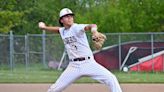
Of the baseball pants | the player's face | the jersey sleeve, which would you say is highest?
the player's face

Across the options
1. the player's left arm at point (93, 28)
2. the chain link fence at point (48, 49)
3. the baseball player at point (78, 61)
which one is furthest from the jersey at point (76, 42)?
the chain link fence at point (48, 49)

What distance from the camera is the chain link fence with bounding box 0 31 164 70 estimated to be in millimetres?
28581

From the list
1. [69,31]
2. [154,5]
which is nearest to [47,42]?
[154,5]

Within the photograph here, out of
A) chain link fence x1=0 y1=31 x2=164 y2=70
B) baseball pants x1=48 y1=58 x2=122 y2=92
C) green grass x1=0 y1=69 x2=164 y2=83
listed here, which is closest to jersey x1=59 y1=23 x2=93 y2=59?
baseball pants x1=48 y1=58 x2=122 y2=92

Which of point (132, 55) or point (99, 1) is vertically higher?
point (99, 1)

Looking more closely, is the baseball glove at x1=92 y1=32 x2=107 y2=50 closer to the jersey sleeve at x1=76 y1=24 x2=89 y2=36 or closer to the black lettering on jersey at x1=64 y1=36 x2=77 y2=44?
the jersey sleeve at x1=76 y1=24 x2=89 y2=36

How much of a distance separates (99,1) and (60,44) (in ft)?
76.4

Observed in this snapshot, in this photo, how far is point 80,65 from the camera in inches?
363

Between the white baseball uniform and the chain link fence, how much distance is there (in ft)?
62.7

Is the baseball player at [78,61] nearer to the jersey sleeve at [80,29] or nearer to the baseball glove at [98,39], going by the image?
the jersey sleeve at [80,29]

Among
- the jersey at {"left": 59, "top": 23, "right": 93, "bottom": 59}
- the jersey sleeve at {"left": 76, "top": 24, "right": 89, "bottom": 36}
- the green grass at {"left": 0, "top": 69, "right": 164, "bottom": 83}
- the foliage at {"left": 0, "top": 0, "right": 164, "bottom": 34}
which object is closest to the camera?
the jersey sleeve at {"left": 76, "top": 24, "right": 89, "bottom": 36}

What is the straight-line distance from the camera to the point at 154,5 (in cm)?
3875

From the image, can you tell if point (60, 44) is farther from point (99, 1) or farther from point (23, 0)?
point (99, 1)

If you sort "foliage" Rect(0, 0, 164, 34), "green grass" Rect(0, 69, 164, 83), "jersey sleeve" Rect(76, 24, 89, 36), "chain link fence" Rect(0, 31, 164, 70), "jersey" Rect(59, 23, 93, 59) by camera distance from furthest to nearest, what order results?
"foliage" Rect(0, 0, 164, 34) < "chain link fence" Rect(0, 31, 164, 70) < "green grass" Rect(0, 69, 164, 83) < "jersey" Rect(59, 23, 93, 59) < "jersey sleeve" Rect(76, 24, 89, 36)
